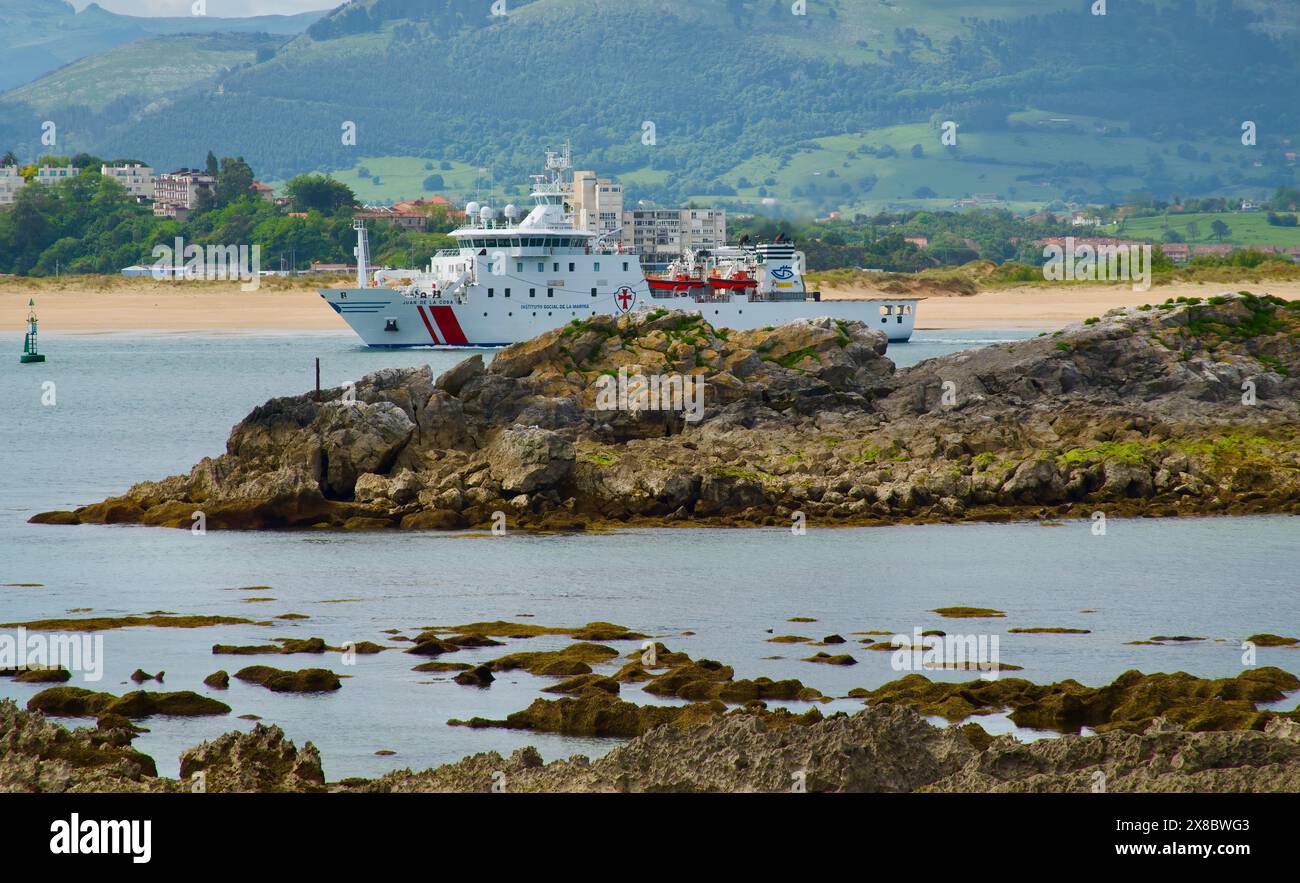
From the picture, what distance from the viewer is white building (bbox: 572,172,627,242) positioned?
101m

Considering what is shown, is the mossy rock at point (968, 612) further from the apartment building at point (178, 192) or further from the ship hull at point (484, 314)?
the apartment building at point (178, 192)

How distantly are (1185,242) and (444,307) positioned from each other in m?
86.4

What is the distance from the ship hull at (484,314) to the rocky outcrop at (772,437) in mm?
30302

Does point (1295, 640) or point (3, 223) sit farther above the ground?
point (3, 223)

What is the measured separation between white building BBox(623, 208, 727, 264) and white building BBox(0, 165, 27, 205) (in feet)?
195

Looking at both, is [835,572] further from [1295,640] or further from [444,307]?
[444,307]

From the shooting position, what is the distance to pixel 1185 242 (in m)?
133

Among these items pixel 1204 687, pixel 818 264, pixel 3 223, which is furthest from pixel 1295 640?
pixel 3 223

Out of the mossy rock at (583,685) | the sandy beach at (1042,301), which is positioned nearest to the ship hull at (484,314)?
the sandy beach at (1042,301)

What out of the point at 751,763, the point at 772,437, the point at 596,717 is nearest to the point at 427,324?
the point at 772,437

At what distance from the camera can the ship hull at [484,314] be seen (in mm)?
61438

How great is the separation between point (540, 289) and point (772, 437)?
36.3 meters

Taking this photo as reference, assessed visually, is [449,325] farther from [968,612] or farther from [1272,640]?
[1272,640]

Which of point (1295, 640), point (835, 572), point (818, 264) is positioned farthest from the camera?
point (818, 264)
